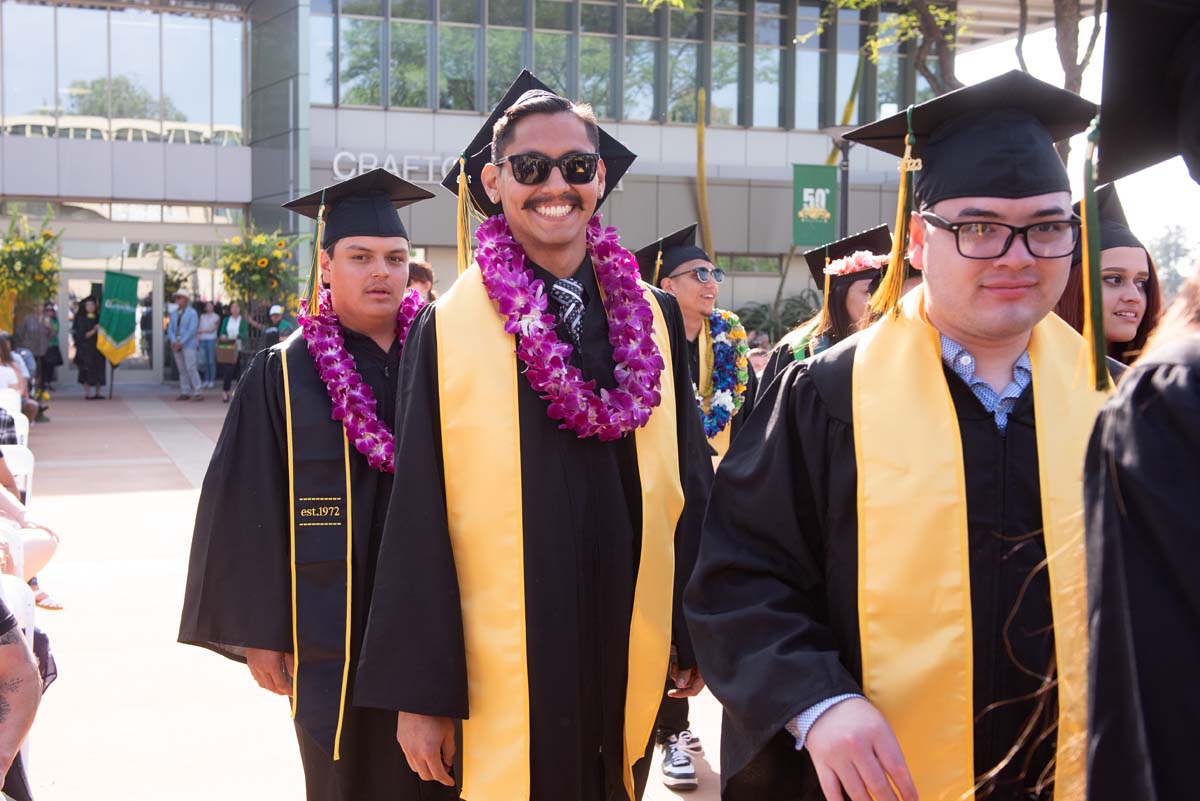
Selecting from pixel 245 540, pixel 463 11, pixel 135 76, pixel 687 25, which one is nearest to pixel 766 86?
pixel 687 25

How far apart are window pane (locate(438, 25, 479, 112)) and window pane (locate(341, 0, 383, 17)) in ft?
4.03

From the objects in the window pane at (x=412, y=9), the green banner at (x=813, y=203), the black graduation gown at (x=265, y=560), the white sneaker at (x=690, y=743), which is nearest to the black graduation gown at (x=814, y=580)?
the black graduation gown at (x=265, y=560)

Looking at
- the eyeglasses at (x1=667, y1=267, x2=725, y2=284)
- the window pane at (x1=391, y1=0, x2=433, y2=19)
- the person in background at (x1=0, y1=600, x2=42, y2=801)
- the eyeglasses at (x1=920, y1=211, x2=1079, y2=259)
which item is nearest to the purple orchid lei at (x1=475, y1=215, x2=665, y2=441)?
the eyeglasses at (x1=920, y1=211, x2=1079, y2=259)

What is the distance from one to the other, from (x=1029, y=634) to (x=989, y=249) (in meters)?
0.65

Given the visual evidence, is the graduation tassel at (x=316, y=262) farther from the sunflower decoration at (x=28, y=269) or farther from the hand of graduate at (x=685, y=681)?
the sunflower decoration at (x=28, y=269)

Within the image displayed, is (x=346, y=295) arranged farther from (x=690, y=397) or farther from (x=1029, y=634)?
(x=1029, y=634)

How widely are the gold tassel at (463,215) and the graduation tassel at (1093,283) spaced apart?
7.02 ft

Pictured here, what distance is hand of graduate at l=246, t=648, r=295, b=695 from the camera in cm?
361

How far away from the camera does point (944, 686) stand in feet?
6.67

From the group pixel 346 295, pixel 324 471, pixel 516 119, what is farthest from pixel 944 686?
pixel 346 295

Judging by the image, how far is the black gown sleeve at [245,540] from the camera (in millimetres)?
3559

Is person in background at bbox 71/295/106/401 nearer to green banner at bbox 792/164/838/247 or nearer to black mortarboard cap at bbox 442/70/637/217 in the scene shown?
green banner at bbox 792/164/838/247

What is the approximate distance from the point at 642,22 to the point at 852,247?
19987 millimetres

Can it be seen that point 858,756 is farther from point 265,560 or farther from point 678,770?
point 678,770
